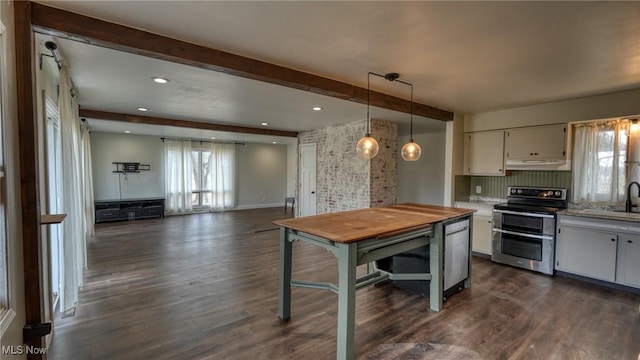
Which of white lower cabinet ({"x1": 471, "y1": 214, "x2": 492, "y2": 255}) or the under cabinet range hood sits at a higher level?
the under cabinet range hood

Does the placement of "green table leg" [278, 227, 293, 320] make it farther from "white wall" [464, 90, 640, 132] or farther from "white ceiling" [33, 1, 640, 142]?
"white wall" [464, 90, 640, 132]

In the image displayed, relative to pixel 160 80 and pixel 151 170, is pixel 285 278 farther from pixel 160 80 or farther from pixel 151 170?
pixel 151 170

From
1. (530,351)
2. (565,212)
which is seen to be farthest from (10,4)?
(565,212)

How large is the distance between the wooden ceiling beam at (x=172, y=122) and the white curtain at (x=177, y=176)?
9.24 feet

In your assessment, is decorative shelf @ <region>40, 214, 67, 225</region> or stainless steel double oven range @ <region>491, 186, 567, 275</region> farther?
stainless steel double oven range @ <region>491, 186, 567, 275</region>

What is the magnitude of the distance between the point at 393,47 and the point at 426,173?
5.48 metres

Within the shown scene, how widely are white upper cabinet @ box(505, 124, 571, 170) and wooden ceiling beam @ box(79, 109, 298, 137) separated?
16.2ft

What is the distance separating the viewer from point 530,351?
229 cm

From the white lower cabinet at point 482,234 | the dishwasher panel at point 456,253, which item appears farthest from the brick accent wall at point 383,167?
the dishwasher panel at point 456,253

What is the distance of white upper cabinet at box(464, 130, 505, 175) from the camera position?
4.80m

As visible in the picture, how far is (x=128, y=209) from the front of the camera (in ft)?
25.4

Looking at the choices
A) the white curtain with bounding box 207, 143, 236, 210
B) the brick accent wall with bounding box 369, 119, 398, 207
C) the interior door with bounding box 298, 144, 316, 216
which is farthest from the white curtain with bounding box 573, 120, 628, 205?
the white curtain with bounding box 207, 143, 236, 210

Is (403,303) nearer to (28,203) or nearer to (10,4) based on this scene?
(28,203)

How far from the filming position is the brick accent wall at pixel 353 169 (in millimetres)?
5754
